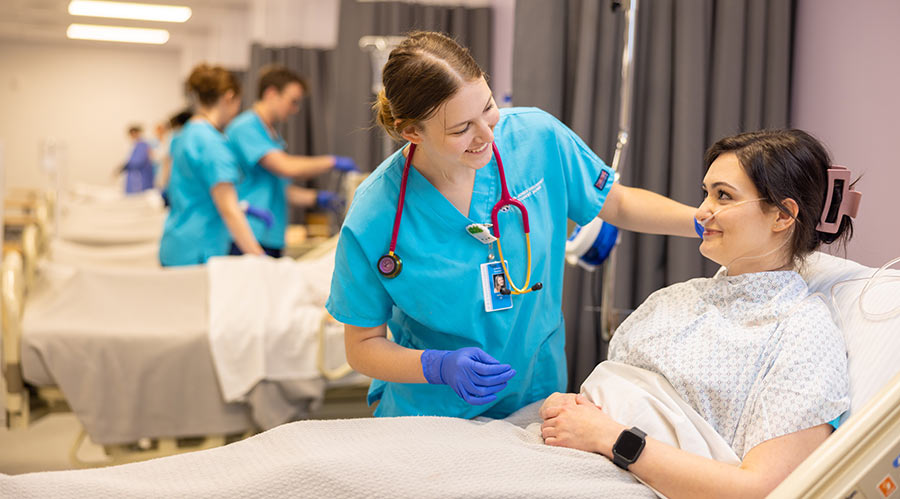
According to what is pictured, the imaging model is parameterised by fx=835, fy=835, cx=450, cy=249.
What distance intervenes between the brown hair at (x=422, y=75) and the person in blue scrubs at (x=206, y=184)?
2.06 meters

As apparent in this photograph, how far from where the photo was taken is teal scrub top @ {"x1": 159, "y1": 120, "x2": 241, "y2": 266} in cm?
331

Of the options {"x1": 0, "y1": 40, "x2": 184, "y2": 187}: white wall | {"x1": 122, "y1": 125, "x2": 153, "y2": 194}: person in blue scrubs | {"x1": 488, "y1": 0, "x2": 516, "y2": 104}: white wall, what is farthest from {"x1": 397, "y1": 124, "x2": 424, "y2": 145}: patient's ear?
{"x1": 0, "y1": 40, "x2": 184, "y2": 187}: white wall

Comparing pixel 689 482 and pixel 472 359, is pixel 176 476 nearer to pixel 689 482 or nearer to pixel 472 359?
pixel 472 359

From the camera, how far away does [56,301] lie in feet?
9.41

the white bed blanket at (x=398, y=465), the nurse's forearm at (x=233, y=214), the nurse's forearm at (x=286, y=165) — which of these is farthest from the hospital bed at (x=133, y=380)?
the white bed blanket at (x=398, y=465)

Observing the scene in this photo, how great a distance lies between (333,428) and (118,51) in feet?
39.2

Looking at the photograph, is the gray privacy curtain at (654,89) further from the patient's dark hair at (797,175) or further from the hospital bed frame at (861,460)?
the hospital bed frame at (861,460)

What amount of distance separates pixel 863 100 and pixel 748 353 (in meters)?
0.74

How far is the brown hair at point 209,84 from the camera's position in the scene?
3537 millimetres

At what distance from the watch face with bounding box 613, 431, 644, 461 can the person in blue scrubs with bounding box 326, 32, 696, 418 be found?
8.7 inches

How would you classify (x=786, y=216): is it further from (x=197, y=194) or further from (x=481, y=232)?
(x=197, y=194)

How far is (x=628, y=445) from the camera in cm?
119

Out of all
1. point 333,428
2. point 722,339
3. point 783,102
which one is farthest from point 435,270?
point 783,102

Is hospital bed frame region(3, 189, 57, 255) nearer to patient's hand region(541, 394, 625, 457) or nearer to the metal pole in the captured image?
the metal pole
